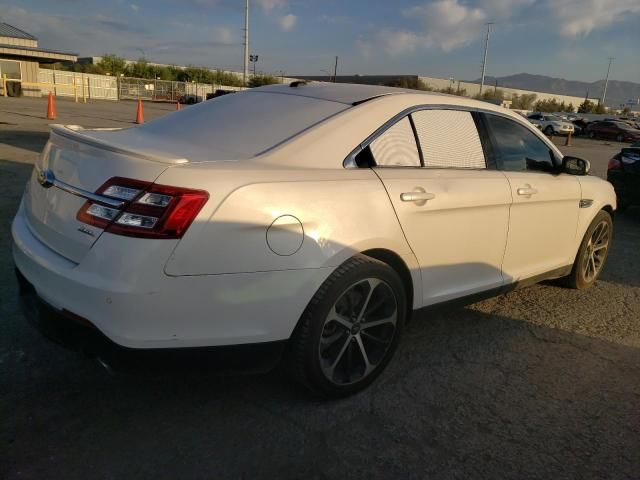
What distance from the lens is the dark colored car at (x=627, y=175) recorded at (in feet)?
25.9

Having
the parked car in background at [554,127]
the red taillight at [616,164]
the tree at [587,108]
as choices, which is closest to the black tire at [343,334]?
the red taillight at [616,164]

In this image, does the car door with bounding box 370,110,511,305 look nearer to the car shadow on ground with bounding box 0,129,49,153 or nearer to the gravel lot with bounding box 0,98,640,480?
the gravel lot with bounding box 0,98,640,480

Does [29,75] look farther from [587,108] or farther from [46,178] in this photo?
[587,108]

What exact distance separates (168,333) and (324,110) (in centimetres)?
148

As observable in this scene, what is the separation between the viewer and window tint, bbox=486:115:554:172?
3639 mm

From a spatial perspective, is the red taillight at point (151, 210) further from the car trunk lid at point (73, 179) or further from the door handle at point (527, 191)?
the door handle at point (527, 191)

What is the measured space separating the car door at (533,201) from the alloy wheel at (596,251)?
0.49 m

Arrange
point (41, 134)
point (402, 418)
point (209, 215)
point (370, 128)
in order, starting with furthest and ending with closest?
point (41, 134), point (370, 128), point (402, 418), point (209, 215)

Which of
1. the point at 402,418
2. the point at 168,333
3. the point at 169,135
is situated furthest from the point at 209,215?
the point at 402,418

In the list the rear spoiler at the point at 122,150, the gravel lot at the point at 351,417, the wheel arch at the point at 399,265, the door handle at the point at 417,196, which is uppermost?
the rear spoiler at the point at 122,150

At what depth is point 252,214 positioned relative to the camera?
223 cm

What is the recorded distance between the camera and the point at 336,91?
10.8 ft

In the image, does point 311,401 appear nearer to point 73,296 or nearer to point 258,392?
point 258,392

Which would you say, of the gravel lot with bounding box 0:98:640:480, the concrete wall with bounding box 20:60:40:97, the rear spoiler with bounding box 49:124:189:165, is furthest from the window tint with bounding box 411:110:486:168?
the concrete wall with bounding box 20:60:40:97
